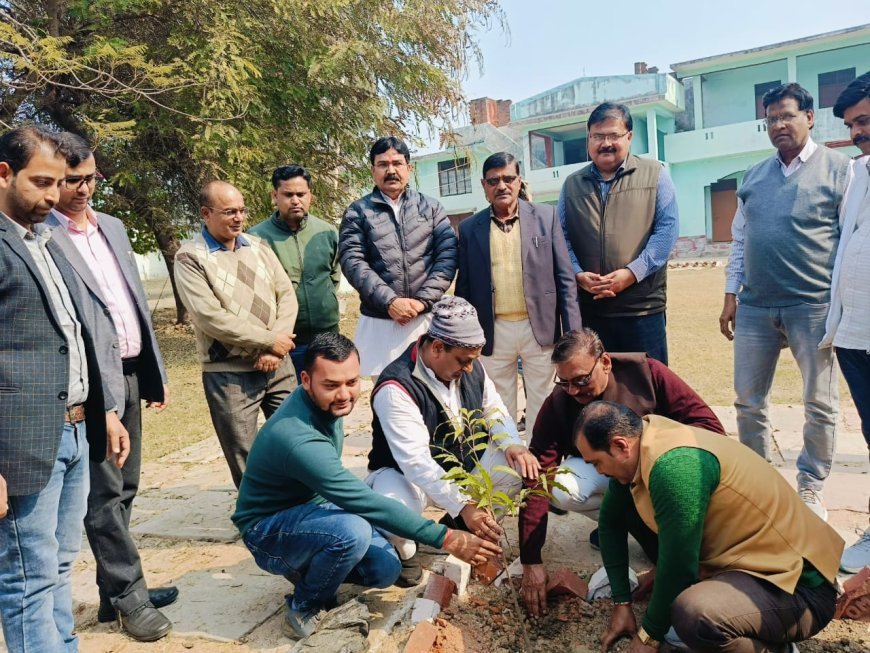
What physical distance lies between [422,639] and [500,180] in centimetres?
249

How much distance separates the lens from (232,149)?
8.95 m

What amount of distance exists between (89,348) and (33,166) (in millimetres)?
640

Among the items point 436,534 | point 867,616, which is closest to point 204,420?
point 436,534

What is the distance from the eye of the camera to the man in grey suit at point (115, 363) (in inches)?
109

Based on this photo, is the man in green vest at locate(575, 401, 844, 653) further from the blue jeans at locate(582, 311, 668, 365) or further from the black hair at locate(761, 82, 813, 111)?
the black hair at locate(761, 82, 813, 111)

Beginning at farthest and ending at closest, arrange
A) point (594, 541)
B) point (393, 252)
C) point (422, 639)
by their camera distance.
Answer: point (393, 252) < point (594, 541) < point (422, 639)

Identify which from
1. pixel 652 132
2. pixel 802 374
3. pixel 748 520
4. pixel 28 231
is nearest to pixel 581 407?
pixel 748 520

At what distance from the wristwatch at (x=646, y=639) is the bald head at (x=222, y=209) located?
2714mm

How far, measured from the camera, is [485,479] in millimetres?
2445

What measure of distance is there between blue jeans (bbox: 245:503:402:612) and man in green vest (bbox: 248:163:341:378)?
1.55 m

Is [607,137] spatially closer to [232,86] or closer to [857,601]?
[857,601]

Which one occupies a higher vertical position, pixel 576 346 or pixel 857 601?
pixel 576 346

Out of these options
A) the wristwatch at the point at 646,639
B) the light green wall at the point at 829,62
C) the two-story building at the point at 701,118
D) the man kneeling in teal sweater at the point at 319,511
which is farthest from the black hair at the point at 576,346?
the light green wall at the point at 829,62

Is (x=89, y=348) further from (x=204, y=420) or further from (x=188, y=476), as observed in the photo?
(x=204, y=420)
